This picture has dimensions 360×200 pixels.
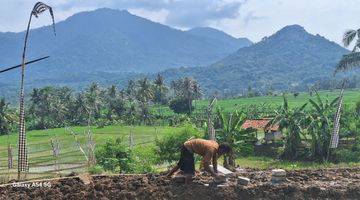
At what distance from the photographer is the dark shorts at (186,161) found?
12929 mm

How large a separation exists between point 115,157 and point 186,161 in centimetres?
979

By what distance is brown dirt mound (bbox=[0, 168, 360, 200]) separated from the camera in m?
12.5

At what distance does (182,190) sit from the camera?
12.6 meters

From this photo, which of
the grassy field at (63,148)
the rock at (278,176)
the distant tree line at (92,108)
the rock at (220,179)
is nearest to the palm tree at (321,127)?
the grassy field at (63,148)

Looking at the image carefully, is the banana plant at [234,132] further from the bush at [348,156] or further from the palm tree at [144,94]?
the palm tree at [144,94]

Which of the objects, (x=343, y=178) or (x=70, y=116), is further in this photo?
(x=70, y=116)

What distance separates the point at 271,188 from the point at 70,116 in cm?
7868

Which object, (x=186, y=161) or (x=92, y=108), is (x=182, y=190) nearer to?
(x=186, y=161)

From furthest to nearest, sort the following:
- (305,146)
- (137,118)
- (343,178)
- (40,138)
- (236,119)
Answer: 1. (137,118)
2. (40,138)
3. (305,146)
4. (236,119)
5. (343,178)

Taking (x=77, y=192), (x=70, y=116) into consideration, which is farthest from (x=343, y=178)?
(x=70, y=116)

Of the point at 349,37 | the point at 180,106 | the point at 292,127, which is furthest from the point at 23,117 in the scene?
the point at 180,106

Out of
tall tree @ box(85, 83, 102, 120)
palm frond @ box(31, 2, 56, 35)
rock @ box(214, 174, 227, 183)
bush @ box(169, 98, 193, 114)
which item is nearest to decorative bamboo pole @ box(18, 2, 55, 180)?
palm frond @ box(31, 2, 56, 35)

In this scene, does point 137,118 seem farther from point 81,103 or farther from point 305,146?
point 305,146

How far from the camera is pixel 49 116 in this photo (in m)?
88.5
